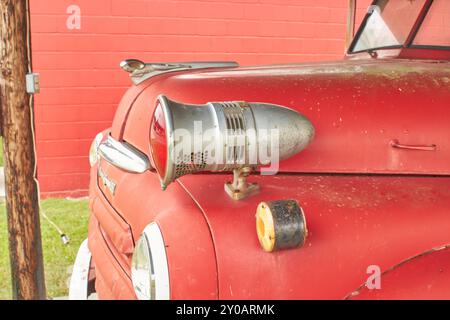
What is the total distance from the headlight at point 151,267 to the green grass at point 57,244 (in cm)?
200

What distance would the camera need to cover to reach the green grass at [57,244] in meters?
3.29

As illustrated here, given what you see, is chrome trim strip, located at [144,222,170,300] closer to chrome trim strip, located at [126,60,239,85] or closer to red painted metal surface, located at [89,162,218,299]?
red painted metal surface, located at [89,162,218,299]

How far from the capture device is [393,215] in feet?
4.31

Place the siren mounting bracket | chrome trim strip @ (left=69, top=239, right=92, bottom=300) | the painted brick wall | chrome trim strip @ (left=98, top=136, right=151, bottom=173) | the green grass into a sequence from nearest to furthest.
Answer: the siren mounting bracket → chrome trim strip @ (left=98, top=136, right=151, bottom=173) → chrome trim strip @ (left=69, top=239, right=92, bottom=300) → the green grass → the painted brick wall

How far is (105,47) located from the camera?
187 inches

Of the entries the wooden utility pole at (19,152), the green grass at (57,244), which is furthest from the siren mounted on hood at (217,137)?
the green grass at (57,244)

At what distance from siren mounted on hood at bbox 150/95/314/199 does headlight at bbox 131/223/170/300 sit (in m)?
0.15

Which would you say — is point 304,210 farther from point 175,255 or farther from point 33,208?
point 33,208

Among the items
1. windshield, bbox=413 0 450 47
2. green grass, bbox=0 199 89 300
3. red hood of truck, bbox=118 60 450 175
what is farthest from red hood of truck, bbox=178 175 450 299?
green grass, bbox=0 199 89 300

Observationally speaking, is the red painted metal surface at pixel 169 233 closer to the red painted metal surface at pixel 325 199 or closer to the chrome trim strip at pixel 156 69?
the red painted metal surface at pixel 325 199

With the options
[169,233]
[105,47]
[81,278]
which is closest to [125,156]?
[169,233]

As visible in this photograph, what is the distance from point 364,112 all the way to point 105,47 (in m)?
3.67

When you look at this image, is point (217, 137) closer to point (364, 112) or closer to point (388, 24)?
point (364, 112)

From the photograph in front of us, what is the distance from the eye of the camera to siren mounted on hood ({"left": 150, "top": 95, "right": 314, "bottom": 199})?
48.7 inches
